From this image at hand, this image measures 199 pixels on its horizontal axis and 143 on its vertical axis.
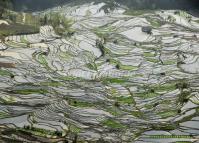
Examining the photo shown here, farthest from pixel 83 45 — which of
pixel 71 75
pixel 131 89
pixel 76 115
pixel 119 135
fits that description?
pixel 119 135

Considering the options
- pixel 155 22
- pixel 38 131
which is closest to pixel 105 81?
pixel 38 131

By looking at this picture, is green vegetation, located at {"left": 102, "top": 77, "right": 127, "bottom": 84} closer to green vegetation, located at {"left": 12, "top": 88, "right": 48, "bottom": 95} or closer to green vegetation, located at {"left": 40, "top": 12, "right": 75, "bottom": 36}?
green vegetation, located at {"left": 12, "top": 88, "right": 48, "bottom": 95}

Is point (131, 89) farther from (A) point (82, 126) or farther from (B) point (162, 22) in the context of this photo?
(B) point (162, 22)

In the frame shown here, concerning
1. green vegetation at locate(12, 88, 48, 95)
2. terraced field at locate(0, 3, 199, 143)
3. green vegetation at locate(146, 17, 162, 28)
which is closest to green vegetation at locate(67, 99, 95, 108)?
terraced field at locate(0, 3, 199, 143)

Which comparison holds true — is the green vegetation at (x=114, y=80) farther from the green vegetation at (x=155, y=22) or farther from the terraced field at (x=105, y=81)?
the green vegetation at (x=155, y=22)

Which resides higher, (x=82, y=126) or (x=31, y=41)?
(x=31, y=41)

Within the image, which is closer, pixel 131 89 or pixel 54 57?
pixel 131 89

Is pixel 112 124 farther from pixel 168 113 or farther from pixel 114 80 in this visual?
pixel 114 80

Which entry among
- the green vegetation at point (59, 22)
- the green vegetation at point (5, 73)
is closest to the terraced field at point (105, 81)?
the green vegetation at point (5, 73)
